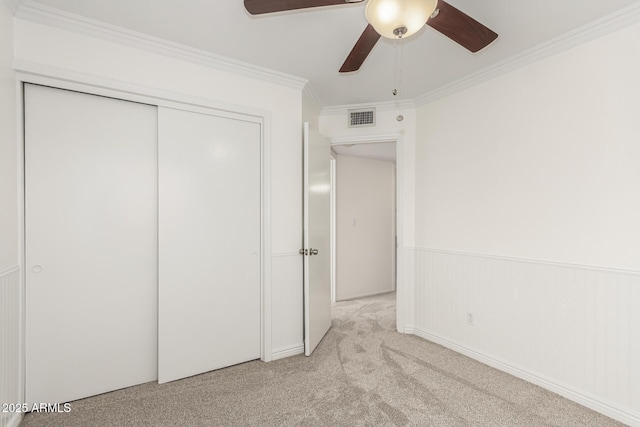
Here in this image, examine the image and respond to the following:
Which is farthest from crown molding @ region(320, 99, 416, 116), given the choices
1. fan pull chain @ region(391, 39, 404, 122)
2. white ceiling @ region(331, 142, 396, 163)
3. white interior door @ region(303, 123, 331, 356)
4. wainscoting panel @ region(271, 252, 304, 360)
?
wainscoting panel @ region(271, 252, 304, 360)

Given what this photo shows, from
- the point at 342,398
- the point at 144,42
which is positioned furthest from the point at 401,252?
the point at 144,42

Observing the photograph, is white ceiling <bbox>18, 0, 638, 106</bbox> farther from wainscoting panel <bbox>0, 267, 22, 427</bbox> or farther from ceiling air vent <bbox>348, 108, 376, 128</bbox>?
wainscoting panel <bbox>0, 267, 22, 427</bbox>

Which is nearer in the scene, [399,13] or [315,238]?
[399,13]

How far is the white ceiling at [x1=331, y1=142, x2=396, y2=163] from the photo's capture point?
4.33 metres

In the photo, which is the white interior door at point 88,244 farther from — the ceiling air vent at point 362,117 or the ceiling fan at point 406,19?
the ceiling air vent at point 362,117

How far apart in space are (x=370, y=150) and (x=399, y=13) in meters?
3.48

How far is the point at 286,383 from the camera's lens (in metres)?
2.21

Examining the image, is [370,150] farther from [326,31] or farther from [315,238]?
[326,31]

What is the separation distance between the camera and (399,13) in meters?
1.13

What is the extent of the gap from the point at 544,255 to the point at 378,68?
1.89 m

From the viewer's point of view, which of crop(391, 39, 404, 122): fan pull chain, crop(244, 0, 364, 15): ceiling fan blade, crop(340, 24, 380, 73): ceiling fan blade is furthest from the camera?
crop(391, 39, 404, 122): fan pull chain

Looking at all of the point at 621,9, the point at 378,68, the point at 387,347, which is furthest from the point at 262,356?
the point at 621,9

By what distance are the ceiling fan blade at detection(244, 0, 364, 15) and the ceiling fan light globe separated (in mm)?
164

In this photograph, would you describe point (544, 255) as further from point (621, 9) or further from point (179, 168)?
point (179, 168)
